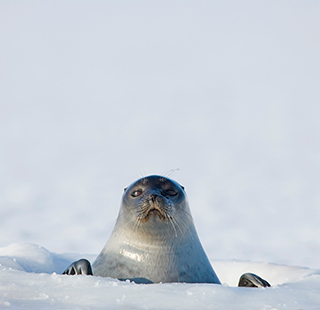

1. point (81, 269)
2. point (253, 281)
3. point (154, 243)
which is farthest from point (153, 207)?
point (253, 281)

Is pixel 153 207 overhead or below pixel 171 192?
below

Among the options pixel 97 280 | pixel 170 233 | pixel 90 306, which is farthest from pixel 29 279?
pixel 170 233

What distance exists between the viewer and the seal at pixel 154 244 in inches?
151

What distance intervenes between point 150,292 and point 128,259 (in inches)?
65.6

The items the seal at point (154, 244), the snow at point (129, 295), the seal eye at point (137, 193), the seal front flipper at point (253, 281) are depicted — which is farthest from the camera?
the seal eye at point (137, 193)

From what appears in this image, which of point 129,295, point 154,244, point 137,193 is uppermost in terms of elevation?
point 137,193

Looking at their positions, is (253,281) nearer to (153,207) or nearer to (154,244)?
(154,244)

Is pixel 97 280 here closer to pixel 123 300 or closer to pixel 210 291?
pixel 123 300

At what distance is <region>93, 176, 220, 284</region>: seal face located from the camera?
3.86 meters

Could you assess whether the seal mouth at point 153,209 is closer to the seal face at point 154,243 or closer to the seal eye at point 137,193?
the seal face at point 154,243

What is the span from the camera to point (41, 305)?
213cm

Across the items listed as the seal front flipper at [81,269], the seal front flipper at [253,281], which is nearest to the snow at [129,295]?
the seal front flipper at [253,281]

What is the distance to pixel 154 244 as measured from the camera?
3.96m

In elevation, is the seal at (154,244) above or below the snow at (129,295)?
above
